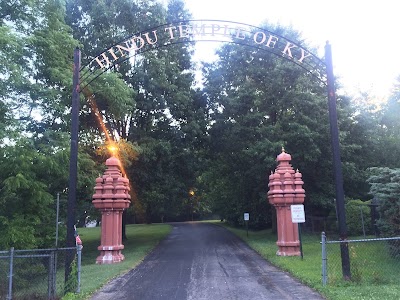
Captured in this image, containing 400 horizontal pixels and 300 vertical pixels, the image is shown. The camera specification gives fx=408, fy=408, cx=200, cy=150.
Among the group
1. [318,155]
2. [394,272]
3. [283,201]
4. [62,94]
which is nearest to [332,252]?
[283,201]

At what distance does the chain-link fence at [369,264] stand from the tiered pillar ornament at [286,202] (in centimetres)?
166

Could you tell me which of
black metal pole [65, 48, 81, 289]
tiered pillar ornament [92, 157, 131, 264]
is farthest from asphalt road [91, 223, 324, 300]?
tiered pillar ornament [92, 157, 131, 264]

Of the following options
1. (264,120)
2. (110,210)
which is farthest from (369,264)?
(264,120)

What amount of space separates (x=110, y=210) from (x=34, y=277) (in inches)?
214

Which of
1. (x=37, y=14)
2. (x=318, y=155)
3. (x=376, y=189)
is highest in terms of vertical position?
(x=37, y=14)

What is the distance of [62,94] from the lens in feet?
54.4

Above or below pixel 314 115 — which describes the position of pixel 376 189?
below

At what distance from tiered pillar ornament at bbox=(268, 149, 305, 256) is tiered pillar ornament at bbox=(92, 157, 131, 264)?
6679mm

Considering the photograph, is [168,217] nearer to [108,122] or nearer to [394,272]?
[108,122]

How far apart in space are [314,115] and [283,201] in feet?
27.3

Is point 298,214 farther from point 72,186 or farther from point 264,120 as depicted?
point 264,120

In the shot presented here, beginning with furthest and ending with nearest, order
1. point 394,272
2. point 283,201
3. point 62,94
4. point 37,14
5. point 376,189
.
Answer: point 283,201
point 62,94
point 37,14
point 376,189
point 394,272

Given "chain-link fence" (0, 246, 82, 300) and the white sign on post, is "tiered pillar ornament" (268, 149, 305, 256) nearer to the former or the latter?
the white sign on post

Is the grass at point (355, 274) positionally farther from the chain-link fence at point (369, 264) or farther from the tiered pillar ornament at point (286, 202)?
the tiered pillar ornament at point (286, 202)
